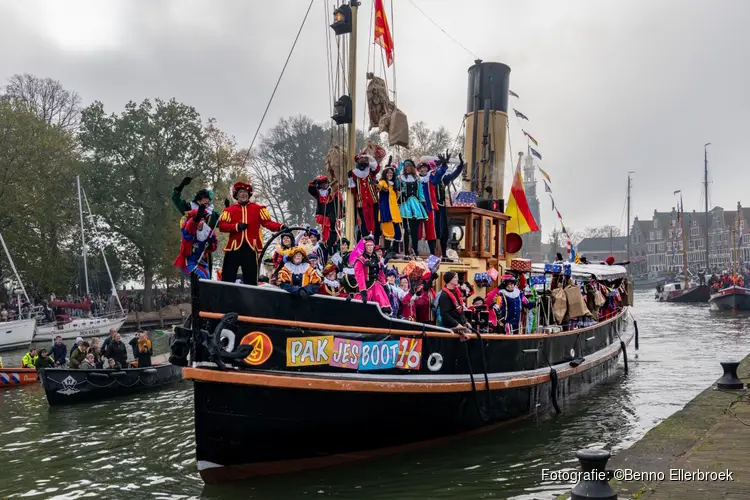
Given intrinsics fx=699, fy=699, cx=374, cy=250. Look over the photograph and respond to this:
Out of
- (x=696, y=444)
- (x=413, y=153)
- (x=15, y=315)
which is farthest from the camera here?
(x=413, y=153)

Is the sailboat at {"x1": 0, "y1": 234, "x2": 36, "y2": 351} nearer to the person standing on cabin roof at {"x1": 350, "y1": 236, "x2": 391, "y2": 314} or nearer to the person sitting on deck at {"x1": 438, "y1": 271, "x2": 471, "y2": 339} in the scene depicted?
the person standing on cabin roof at {"x1": 350, "y1": 236, "x2": 391, "y2": 314}

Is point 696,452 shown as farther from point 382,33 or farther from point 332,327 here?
point 382,33

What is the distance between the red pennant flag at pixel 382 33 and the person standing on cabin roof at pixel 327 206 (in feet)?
9.35

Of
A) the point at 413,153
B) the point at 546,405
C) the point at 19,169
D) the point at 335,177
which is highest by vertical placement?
the point at 413,153

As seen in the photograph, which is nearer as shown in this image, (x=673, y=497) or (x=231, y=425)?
(x=673, y=497)

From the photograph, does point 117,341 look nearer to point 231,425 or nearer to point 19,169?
point 231,425

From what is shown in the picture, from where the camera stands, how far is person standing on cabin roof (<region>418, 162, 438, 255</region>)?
12930mm

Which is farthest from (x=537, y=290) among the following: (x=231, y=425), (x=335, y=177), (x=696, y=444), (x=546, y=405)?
(x=231, y=425)

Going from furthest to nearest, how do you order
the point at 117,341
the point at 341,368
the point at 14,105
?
the point at 14,105 → the point at 117,341 → the point at 341,368

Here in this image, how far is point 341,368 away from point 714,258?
105m

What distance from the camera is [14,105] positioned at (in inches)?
1586

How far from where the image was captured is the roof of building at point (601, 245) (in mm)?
127069

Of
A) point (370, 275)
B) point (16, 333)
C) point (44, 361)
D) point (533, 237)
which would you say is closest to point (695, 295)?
Answer: point (16, 333)

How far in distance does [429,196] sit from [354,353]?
493 centimetres
